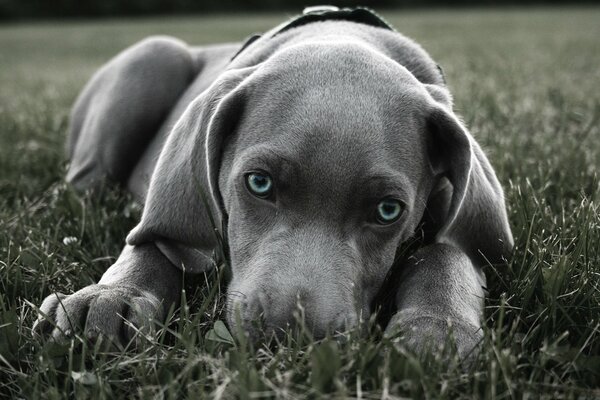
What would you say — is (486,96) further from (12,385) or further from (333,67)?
(12,385)

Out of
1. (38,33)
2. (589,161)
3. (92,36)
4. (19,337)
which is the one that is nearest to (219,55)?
(589,161)

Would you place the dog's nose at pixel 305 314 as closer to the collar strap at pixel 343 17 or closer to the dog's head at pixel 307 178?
the dog's head at pixel 307 178

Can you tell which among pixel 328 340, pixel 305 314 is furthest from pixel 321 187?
pixel 328 340

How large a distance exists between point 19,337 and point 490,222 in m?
1.82

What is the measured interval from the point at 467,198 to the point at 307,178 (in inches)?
28.8

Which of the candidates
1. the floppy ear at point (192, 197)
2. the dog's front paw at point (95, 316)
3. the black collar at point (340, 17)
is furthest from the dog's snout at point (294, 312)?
the black collar at point (340, 17)

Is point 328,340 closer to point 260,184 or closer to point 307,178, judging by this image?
point 307,178

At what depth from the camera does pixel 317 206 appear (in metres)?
2.52

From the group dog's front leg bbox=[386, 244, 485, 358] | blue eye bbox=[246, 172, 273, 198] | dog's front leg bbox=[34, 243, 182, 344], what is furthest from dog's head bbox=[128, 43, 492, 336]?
dog's front leg bbox=[34, 243, 182, 344]

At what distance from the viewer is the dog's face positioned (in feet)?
7.72

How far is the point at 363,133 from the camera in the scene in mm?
2586

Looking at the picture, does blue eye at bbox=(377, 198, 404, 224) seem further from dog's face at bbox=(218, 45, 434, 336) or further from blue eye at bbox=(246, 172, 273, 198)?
blue eye at bbox=(246, 172, 273, 198)

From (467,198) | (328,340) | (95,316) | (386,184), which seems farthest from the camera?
(467,198)

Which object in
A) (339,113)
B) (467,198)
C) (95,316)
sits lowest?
(95,316)
